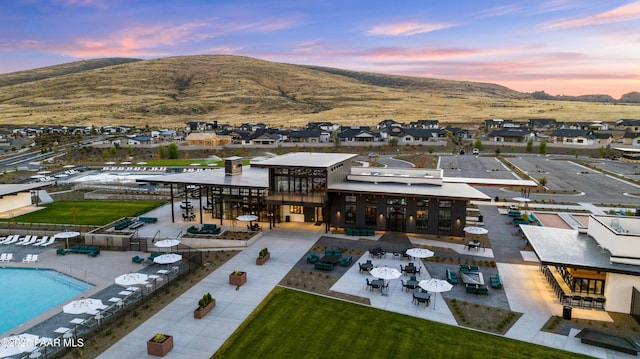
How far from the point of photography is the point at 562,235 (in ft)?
102

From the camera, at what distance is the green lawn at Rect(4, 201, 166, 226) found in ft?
149

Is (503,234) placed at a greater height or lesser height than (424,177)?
lesser

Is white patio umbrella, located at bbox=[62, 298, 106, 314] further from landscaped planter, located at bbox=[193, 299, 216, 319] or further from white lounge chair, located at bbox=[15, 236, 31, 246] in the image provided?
white lounge chair, located at bbox=[15, 236, 31, 246]

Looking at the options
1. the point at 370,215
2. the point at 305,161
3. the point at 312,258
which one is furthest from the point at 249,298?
the point at 305,161

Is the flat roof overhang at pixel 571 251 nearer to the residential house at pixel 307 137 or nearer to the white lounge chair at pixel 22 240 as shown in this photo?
the white lounge chair at pixel 22 240

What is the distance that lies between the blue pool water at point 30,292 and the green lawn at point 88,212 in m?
12.0

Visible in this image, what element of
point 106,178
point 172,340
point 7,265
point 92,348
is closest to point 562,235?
point 172,340

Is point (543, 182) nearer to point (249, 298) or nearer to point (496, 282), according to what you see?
point (496, 282)

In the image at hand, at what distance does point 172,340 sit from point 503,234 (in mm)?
32347

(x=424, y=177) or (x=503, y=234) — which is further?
(x=424, y=177)

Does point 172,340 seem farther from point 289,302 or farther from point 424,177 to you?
point 424,177

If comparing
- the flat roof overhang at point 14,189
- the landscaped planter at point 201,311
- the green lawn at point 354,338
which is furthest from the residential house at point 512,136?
the landscaped planter at point 201,311

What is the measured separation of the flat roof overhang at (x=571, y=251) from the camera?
24391mm

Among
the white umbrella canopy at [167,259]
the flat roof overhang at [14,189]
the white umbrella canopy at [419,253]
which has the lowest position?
the white umbrella canopy at [167,259]
